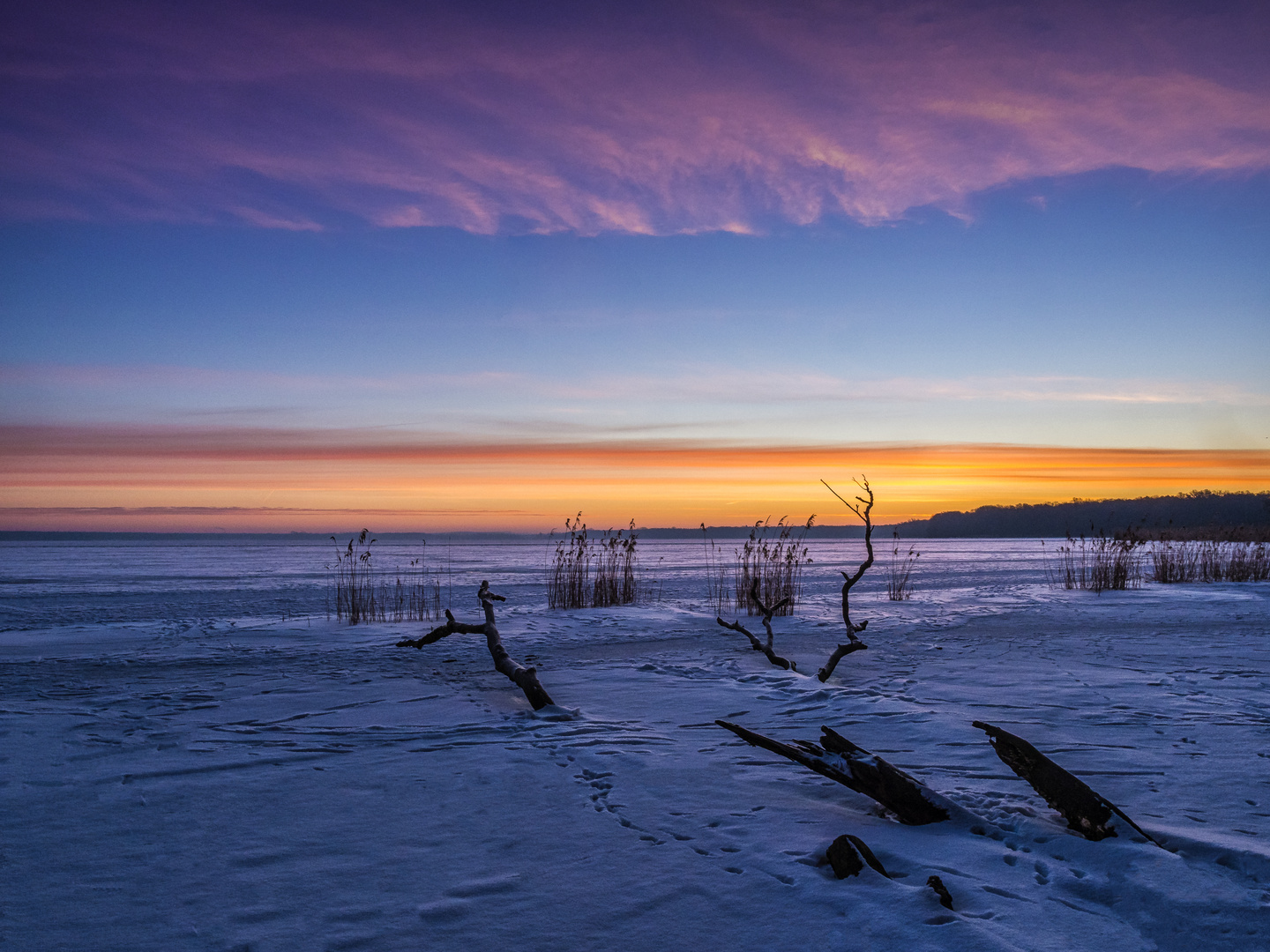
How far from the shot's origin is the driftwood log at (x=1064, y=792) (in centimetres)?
274

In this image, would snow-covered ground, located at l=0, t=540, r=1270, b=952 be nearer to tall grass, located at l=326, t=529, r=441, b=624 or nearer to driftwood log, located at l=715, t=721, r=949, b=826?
driftwood log, located at l=715, t=721, r=949, b=826

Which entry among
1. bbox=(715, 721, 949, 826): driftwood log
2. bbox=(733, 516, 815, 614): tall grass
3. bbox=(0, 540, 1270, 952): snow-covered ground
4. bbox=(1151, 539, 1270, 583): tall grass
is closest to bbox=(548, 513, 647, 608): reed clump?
bbox=(733, 516, 815, 614): tall grass

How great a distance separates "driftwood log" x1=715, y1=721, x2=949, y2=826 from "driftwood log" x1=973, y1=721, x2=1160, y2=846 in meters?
0.37

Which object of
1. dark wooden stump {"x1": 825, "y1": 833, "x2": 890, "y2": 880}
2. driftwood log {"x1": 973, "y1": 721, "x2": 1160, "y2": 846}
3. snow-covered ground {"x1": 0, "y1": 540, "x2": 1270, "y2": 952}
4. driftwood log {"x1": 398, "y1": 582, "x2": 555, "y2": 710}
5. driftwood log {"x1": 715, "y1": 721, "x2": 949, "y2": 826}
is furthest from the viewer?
driftwood log {"x1": 398, "y1": 582, "x2": 555, "y2": 710}

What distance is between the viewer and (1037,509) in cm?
8081

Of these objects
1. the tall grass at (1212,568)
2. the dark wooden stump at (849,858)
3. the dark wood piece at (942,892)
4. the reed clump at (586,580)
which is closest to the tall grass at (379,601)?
the reed clump at (586,580)

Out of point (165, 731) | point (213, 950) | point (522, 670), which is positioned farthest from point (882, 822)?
point (165, 731)

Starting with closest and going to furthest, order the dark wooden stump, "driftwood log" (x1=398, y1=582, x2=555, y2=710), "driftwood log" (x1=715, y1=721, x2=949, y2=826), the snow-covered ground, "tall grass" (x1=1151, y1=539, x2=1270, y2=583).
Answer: the snow-covered ground < the dark wooden stump < "driftwood log" (x1=715, y1=721, x2=949, y2=826) < "driftwood log" (x1=398, y1=582, x2=555, y2=710) < "tall grass" (x1=1151, y1=539, x2=1270, y2=583)

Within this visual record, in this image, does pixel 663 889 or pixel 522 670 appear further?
pixel 522 670

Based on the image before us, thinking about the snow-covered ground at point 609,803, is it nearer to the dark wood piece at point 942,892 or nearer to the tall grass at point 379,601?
the dark wood piece at point 942,892

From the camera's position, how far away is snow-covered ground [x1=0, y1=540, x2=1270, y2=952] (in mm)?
2293

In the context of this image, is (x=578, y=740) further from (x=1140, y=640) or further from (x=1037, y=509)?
(x=1037, y=509)

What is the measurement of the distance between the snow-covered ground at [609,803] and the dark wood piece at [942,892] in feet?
0.10

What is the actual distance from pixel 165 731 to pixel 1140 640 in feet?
29.4
